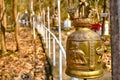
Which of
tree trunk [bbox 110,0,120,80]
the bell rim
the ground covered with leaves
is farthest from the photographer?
the ground covered with leaves

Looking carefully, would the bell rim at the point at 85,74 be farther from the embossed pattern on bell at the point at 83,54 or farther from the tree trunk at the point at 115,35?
the tree trunk at the point at 115,35

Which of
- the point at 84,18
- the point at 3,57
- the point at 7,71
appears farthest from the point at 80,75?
the point at 3,57

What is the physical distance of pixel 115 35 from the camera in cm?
253

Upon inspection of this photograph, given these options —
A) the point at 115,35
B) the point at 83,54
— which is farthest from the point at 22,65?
the point at 115,35

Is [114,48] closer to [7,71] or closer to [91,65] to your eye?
[91,65]

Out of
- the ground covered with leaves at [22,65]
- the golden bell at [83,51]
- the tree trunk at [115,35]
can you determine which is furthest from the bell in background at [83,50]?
the ground covered with leaves at [22,65]

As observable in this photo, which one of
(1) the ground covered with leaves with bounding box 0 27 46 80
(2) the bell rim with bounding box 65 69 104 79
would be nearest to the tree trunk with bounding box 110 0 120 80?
(2) the bell rim with bounding box 65 69 104 79

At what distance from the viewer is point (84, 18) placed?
10.3ft

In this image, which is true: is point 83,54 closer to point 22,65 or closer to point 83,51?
point 83,51

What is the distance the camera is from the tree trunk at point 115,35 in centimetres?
248

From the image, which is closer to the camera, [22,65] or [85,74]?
[85,74]

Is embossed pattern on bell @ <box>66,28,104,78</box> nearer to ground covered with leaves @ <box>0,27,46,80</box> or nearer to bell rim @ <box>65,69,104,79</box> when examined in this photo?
bell rim @ <box>65,69,104,79</box>

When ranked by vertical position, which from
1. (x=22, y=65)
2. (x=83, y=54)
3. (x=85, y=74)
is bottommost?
(x=22, y=65)

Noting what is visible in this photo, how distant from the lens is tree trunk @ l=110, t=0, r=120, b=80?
2484mm
